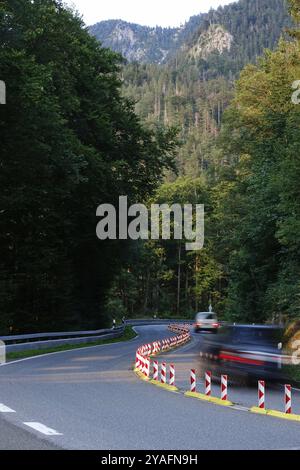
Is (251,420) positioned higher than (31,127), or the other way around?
(31,127)

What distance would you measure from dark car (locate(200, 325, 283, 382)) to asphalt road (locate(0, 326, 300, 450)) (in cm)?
56

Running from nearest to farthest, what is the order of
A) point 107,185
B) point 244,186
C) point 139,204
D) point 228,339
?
point 228,339
point 107,185
point 139,204
point 244,186

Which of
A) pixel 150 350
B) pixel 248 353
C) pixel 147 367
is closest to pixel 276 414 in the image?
pixel 248 353

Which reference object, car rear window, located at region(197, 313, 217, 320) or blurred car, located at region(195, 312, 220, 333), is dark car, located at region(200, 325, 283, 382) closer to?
blurred car, located at region(195, 312, 220, 333)

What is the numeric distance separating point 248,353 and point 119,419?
5.87 m

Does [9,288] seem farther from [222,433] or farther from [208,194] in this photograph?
[208,194]

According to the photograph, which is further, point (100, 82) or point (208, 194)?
point (208, 194)

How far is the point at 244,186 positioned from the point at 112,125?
816 inches

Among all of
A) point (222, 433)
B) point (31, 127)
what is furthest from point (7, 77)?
point (222, 433)

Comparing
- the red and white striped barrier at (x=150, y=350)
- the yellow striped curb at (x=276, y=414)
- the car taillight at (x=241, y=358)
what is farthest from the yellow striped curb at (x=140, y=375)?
the yellow striped curb at (x=276, y=414)

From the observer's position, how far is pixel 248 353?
16.1 metres

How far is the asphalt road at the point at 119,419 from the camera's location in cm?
872

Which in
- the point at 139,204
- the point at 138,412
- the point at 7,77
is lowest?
the point at 138,412

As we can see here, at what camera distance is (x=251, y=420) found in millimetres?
11219
